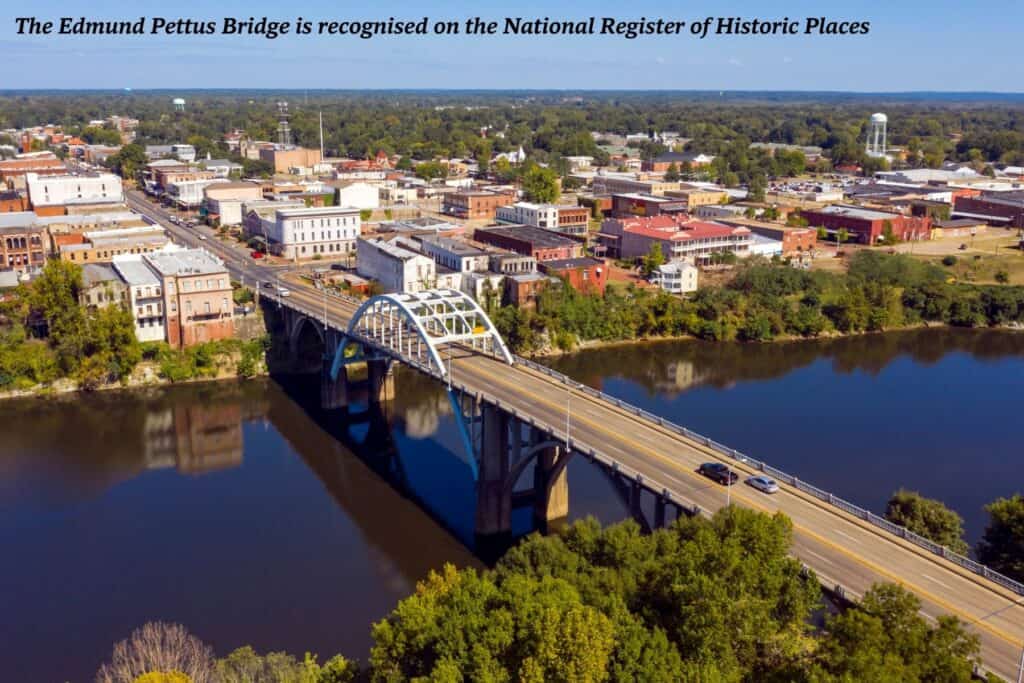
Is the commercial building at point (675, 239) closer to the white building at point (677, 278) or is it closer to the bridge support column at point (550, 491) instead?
the white building at point (677, 278)

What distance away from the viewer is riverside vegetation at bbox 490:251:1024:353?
197 feet

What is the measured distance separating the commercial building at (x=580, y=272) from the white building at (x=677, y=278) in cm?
535

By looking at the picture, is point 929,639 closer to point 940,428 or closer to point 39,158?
point 940,428

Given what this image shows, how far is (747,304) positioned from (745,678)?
1968 inches

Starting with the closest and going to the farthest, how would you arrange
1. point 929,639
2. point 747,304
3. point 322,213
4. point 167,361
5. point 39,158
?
point 929,639, point 167,361, point 747,304, point 322,213, point 39,158

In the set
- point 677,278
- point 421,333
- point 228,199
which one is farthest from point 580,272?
point 228,199

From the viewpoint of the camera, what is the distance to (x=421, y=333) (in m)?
38.2

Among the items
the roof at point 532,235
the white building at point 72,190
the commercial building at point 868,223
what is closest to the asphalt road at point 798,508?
the roof at point 532,235

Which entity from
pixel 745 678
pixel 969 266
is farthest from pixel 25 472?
pixel 969 266

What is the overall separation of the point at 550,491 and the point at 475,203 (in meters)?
65.5

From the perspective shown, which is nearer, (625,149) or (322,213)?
(322,213)

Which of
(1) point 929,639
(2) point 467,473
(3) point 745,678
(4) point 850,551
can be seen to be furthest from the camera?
(2) point 467,473

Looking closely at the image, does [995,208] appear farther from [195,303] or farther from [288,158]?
[288,158]

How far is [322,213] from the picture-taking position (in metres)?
77.5
